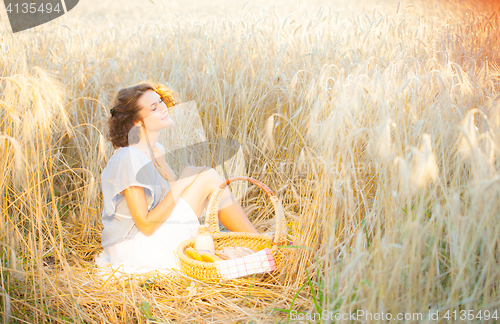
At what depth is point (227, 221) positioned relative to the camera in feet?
5.80

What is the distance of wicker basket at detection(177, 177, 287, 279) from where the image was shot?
1.35m

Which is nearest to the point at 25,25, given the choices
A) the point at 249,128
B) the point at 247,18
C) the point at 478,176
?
the point at 247,18

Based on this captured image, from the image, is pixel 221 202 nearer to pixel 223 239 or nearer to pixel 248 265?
pixel 223 239

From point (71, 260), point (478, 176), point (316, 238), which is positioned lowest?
point (71, 260)

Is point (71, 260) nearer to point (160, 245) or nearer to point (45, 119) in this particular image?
point (160, 245)

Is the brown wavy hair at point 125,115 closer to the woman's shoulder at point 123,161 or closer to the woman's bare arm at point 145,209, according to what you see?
the woman's shoulder at point 123,161

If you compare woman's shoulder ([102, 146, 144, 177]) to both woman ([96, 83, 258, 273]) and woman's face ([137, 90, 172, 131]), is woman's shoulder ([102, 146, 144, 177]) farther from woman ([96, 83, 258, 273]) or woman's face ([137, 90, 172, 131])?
woman's face ([137, 90, 172, 131])

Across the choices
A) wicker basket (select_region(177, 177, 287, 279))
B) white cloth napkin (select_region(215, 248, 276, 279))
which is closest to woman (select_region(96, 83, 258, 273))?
wicker basket (select_region(177, 177, 287, 279))

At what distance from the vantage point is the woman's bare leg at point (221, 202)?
1.69 meters

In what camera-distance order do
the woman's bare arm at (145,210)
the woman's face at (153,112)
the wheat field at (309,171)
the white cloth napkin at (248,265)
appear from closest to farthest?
the wheat field at (309,171) → the white cloth napkin at (248,265) → the woman's bare arm at (145,210) → the woman's face at (153,112)

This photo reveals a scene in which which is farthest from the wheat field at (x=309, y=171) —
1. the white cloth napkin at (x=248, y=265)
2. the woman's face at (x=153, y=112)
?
the woman's face at (x=153, y=112)

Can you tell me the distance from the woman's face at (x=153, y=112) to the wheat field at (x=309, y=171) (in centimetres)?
19

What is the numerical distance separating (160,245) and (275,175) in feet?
2.28

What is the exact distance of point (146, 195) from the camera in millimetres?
1622
